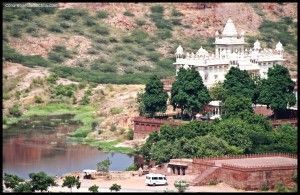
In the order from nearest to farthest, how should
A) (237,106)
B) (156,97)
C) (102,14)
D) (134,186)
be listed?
(134,186)
(237,106)
(156,97)
(102,14)

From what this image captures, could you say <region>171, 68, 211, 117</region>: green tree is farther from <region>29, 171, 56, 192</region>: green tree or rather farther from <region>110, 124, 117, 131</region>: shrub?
<region>29, 171, 56, 192</region>: green tree

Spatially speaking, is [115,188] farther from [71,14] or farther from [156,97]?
[71,14]

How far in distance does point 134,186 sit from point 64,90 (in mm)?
37072

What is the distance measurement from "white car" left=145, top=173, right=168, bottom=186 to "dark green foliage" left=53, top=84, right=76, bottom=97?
116ft

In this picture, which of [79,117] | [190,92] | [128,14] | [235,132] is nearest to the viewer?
[235,132]

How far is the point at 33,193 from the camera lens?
183 ft

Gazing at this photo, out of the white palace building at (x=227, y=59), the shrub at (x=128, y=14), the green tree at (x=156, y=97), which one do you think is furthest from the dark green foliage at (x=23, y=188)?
the shrub at (x=128, y=14)

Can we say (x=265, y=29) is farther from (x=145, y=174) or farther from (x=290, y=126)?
(x=145, y=174)

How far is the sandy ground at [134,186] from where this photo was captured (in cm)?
5825

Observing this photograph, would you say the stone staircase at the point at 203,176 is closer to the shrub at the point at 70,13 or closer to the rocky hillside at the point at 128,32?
the rocky hillside at the point at 128,32

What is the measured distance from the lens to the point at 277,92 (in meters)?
77.7

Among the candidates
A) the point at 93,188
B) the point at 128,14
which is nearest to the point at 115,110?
the point at 93,188

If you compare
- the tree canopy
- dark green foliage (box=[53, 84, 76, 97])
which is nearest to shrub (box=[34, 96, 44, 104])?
dark green foliage (box=[53, 84, 76, 97])

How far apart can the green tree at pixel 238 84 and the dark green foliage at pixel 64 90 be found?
58.7 feet
